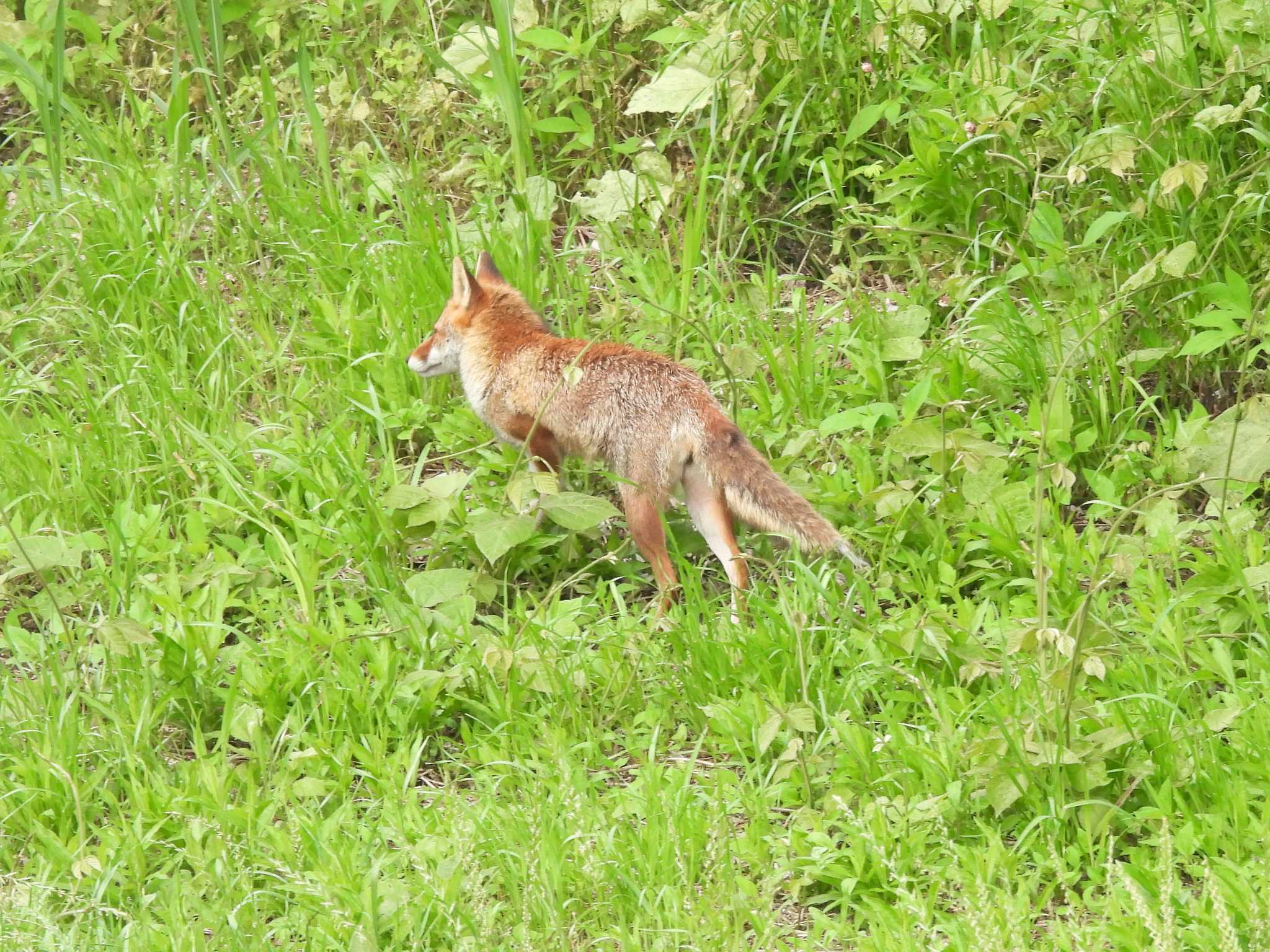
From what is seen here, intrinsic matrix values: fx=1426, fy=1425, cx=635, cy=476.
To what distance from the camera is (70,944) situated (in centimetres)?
328

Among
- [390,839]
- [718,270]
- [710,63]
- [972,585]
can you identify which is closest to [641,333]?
[718,270]

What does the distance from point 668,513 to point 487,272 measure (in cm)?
115

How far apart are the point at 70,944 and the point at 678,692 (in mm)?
1726

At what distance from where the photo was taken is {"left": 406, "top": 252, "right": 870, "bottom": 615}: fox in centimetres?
441

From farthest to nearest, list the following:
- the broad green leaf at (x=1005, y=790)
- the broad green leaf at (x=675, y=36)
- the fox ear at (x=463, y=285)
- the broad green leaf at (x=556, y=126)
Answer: the broad green leaf at (x=556, y=126), the broad green leaf at (x=675, y=36), the fox ear at (x=463, y=285), the broad green leaf at (x=1005, y=790)

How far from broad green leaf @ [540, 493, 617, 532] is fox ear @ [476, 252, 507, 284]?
3.59 ft

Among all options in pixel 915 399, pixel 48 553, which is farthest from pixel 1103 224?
pixel 48 553

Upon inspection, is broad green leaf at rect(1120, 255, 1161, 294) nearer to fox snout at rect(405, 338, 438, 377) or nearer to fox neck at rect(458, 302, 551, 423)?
fox neck at rect(458, 302, 551, 423)

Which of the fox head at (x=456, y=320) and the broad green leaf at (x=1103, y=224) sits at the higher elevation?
the broad green leaf at (x=1103, y=224)

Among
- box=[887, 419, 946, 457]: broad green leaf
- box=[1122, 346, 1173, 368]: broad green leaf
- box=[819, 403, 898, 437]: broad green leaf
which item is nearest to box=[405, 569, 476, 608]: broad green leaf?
box=[819, 403, 898, 437]: broad green leaf

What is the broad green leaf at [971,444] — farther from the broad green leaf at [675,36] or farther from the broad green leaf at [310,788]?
the broad green leaf at [675,36]

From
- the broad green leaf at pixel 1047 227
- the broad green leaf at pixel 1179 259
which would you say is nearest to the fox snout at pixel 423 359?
the broad green leaf at pixel 1047 227

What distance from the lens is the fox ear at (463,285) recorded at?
5105 mm

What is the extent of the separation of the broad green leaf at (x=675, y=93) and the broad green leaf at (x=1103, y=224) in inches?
68.0
